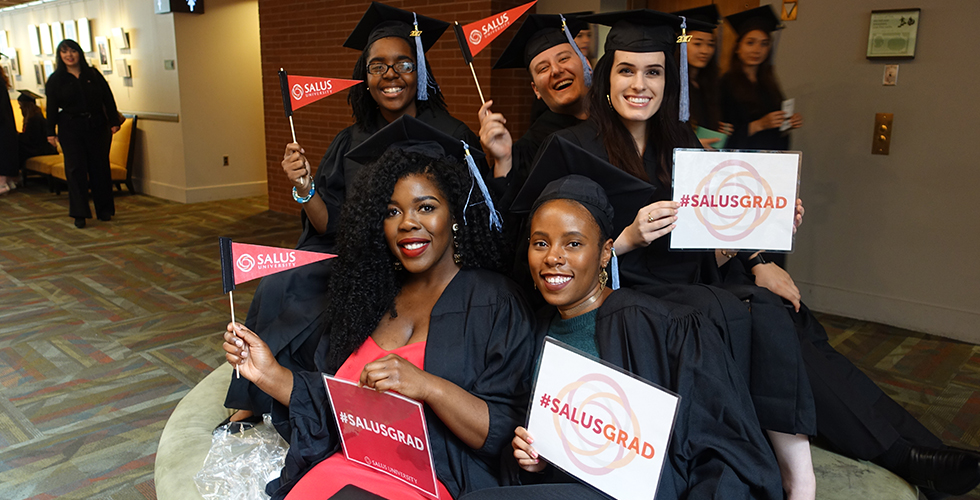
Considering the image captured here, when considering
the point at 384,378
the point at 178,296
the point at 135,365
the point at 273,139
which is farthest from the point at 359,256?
the point at 273,139

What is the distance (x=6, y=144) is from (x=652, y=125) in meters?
2.70

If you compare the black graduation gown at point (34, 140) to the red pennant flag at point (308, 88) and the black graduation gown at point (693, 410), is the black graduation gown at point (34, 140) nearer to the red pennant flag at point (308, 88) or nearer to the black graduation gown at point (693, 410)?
the red pennant flag at point (308, 88)

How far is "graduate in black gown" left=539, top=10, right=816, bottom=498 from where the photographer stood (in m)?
1.74

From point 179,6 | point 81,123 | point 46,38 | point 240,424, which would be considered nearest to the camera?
point 240,424

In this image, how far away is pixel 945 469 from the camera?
1896 mm

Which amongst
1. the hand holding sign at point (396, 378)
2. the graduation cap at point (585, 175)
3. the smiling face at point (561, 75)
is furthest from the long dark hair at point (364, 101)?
the hand holding sign at point (396, 378)

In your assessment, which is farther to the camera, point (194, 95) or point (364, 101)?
point (194, 95)

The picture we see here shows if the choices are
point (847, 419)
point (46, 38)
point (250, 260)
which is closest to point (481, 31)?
point (250, 260)

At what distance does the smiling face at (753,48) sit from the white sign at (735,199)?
164 centimetres

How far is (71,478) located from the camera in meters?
2.62

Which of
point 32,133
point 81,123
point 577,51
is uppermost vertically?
point 577,51

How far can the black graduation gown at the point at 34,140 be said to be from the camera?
9.40 metres

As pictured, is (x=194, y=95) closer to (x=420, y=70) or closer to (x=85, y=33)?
(x=85, y=33)

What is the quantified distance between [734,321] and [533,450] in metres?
0.66
